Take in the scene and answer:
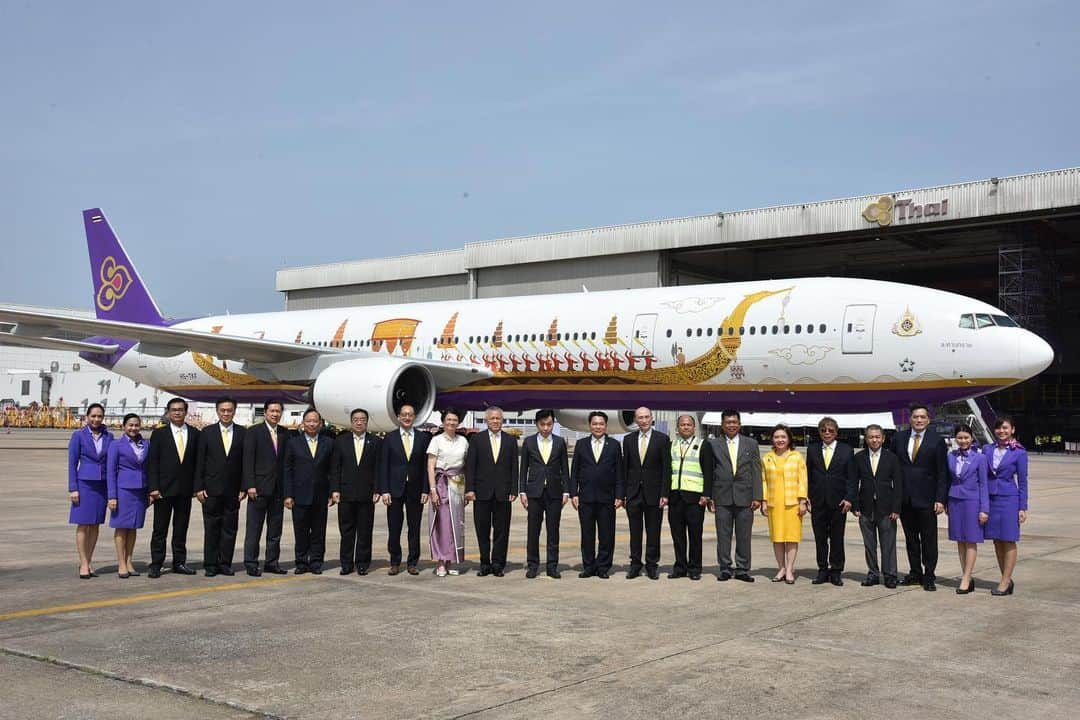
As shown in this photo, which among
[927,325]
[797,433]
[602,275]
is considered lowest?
[797,433]

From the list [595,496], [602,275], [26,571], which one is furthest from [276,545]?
[602,275]

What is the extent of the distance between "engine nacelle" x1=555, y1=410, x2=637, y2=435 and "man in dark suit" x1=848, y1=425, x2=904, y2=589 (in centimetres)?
1289

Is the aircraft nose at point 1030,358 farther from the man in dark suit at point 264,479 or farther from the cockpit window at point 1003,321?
the man in dark suit at point 264,479

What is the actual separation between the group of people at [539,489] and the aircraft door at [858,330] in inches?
305

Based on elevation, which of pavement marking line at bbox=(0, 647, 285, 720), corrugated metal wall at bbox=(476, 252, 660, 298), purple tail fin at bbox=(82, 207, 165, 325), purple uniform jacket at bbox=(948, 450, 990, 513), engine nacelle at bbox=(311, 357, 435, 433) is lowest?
pavement marking line at bbox=(0, 647, 285, 720)

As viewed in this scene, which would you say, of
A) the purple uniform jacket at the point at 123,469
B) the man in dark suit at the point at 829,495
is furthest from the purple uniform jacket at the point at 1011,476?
the purple uniform jacket at the point at 123,469

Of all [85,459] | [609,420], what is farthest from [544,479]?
[609,420]

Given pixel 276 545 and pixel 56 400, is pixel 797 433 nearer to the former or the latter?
pixel 276 545

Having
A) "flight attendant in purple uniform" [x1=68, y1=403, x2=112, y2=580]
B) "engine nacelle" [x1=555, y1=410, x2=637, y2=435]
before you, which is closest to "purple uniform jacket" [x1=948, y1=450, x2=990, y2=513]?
"flight attendant in purple uniform" [x1=68, y1=403, x2=112, y2=580]

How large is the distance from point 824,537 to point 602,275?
3614cm

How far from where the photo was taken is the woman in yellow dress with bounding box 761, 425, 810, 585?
921cm

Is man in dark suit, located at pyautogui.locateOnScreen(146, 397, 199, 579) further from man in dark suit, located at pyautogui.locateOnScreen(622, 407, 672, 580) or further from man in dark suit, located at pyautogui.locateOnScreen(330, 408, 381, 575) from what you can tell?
man in dark suit, located at pyautogui.locateOnScreen(622, 407, 672, 580)

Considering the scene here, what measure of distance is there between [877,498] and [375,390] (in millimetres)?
11705

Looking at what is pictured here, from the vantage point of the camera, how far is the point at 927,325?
54.7 feet
